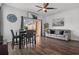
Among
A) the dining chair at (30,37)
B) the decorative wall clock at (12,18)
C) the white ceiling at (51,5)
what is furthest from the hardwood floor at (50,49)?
the white ceiling at (51,5)

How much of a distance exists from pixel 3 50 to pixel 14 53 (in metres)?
0.23

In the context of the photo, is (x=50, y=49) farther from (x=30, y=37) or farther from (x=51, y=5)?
(x=51, y=5)

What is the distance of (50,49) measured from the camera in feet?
7.84

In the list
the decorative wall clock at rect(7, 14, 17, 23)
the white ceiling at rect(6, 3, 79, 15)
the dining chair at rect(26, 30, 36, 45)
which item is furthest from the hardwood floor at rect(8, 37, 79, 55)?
the white ceiling at rect(6, 3, 79, 15)

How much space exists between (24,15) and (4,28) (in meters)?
0.48

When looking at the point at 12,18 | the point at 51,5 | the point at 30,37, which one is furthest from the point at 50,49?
the point at 12,18

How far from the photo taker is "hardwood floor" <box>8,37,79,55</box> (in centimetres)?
235

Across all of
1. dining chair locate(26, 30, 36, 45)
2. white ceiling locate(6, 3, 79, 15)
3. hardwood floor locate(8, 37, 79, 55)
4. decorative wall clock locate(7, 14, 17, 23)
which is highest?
white ceiling locate(6, 3, 79, 15)

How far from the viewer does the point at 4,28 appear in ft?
7.64

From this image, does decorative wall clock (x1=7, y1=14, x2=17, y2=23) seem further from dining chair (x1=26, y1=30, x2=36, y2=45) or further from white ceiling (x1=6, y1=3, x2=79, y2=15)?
dining chair (x1=26, y1=30, x2=36, y2=45)
